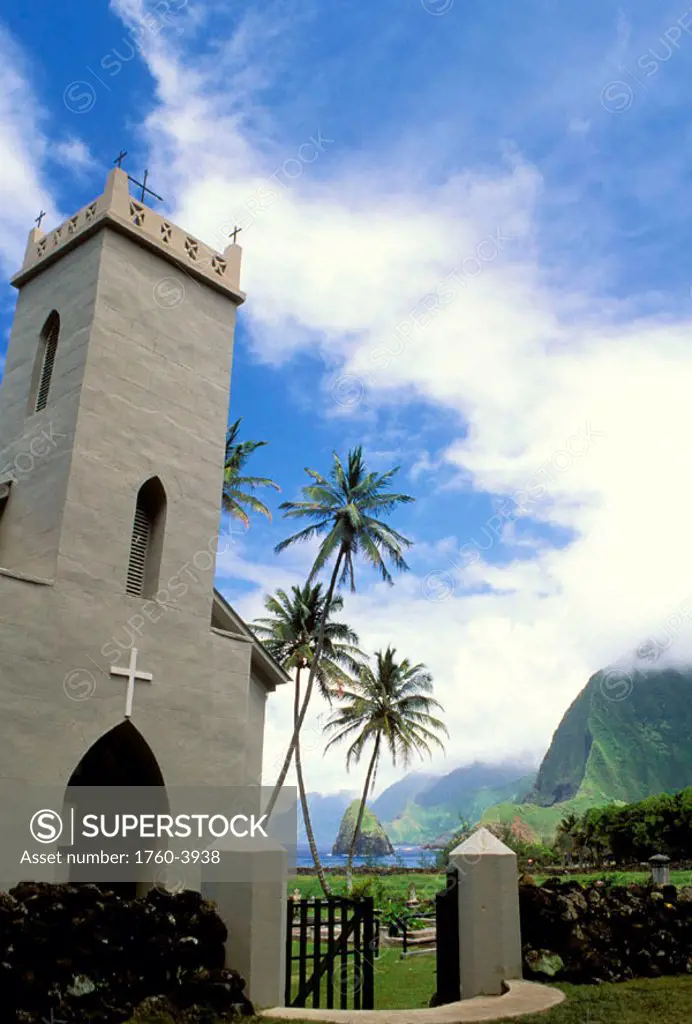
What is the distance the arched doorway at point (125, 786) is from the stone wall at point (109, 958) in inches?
209

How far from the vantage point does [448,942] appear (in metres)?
10.0

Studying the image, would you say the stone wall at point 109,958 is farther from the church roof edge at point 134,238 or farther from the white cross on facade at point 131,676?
the church roof edge at point 134,238

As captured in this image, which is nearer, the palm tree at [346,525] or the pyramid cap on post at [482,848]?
the pyramid cap on post at [482,848]

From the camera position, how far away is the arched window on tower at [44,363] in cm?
1483

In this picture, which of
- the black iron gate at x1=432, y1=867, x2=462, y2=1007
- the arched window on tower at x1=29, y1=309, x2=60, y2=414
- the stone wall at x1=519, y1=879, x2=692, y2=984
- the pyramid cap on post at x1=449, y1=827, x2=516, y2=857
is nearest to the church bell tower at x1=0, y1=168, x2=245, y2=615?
the arched window on tower at x1=29, y1=309, x2=60, y2=414

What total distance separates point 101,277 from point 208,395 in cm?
289

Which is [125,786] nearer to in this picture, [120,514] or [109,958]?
[120,514]

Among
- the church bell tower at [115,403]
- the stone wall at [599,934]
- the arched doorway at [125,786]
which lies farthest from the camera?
the church bell tower at [115,403]

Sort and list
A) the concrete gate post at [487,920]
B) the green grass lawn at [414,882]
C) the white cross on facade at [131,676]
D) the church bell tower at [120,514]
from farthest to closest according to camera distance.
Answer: the green grass lawn at [414,882], the white cross on facade at [131,676], the church bell tower at [120,514], the concrete gate post at [487,920]

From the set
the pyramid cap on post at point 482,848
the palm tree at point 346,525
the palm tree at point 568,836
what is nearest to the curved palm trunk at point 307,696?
the palm tree at point 346,525

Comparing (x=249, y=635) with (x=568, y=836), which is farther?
(x=568, y=836)

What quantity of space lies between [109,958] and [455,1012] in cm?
356

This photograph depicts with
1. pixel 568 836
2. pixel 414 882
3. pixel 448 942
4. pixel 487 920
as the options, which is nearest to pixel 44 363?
pixel 448 942

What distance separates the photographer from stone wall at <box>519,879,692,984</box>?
9.74 m
